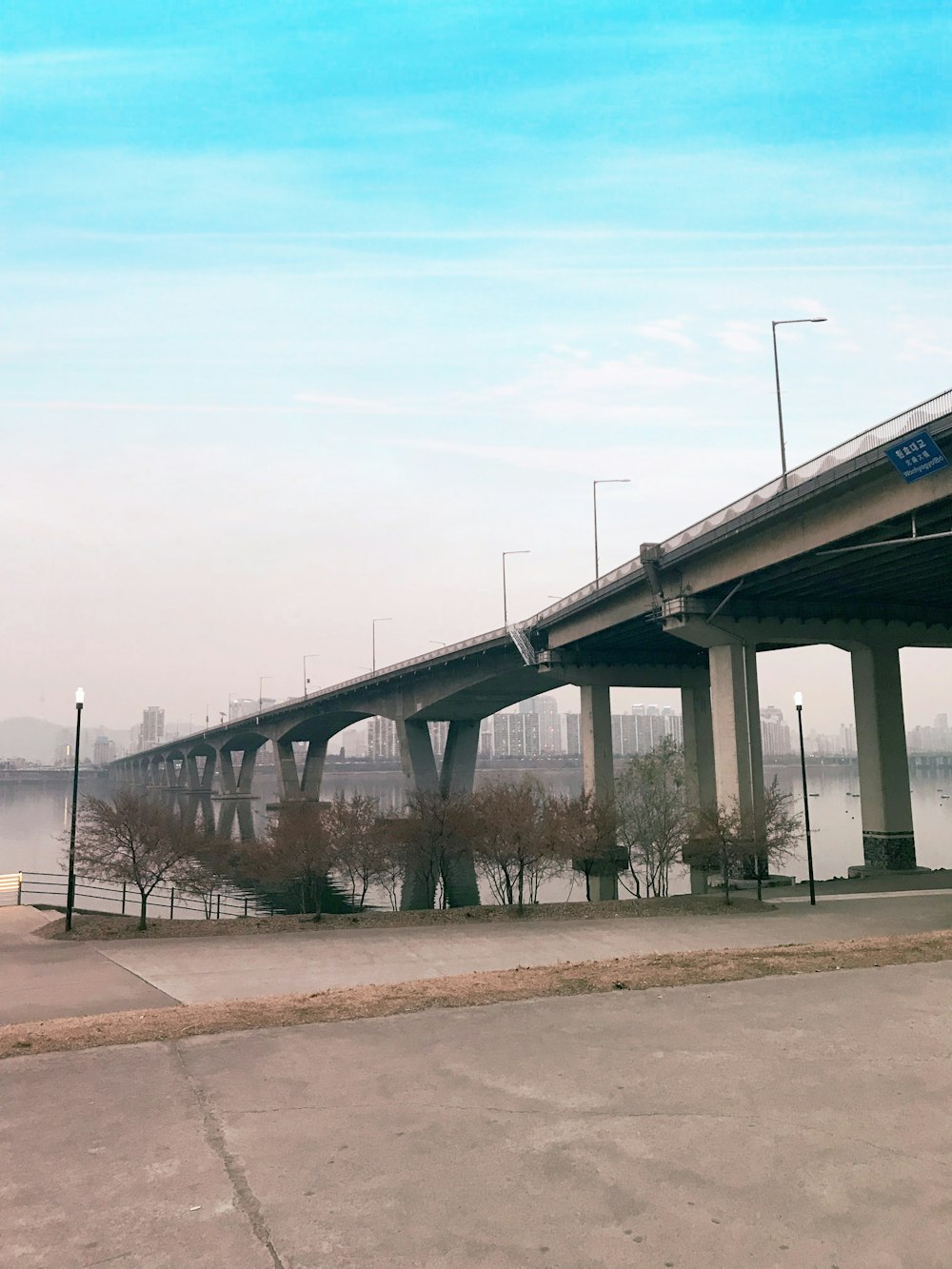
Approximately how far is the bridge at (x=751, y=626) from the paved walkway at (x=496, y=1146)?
21.2 meters

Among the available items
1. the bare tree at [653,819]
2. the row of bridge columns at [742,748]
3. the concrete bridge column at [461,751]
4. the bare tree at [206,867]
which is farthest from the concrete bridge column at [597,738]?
A: the concrete bridge column at [461,751]

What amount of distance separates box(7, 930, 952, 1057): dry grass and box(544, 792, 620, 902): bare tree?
20655 millimetres

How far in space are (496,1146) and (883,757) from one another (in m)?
46.6

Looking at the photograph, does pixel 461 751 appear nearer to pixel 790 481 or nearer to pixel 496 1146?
pixel 790 481

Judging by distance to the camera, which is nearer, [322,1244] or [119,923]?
[322,1244]

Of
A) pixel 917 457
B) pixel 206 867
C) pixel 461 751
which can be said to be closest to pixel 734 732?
pixel 917 457

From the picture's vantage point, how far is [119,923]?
27.0 meters

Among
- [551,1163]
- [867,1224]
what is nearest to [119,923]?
[551,1163]

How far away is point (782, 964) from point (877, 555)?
85.0 ft

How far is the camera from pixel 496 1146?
7.54 meters

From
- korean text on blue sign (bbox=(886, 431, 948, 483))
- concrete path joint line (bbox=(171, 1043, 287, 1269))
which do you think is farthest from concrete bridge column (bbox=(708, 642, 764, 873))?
concrete path joint line (bbox=(171, 1043, 287, 1269))

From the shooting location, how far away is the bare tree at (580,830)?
37750mm

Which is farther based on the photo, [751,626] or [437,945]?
[751,626]

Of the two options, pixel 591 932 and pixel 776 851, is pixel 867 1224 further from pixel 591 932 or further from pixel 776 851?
pixel 776 851
